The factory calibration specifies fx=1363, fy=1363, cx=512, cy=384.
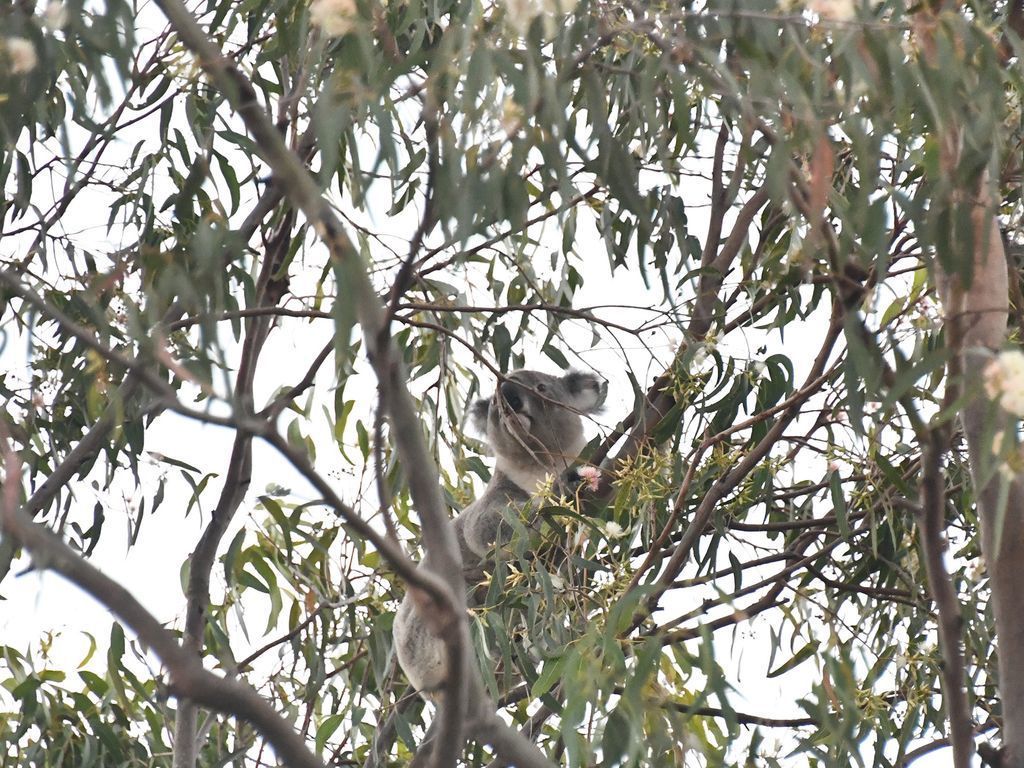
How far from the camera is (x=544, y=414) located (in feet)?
15.6

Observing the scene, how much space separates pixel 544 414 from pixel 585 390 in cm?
23

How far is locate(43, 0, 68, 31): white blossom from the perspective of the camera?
5.59ft

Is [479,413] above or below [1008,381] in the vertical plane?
above

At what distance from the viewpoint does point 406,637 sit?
13.8 feet

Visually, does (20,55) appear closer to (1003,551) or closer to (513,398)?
(1003,551)

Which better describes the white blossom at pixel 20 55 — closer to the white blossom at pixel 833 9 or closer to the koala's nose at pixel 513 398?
the white blossom at pixel 833 9

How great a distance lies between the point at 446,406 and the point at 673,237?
81 centimetres

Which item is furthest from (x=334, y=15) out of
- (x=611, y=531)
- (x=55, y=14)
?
(x=611, y=531)

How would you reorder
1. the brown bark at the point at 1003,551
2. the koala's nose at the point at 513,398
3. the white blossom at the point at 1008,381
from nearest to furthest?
the white blossom at the point at 1008,381 → the brown bark at the point at 1003,551 → the koala's nose at the point at 513,398

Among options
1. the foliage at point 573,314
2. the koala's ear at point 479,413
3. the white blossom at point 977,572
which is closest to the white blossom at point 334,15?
the foliage at point 573,314

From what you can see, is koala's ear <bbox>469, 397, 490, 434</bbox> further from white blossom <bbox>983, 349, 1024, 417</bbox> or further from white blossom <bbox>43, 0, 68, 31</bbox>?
white blossom <bbox>983, 349, 1024, 417</bbox>

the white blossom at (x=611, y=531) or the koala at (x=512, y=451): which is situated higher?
the koala at (x=512, y=451)

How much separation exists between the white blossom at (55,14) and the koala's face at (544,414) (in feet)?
9.23

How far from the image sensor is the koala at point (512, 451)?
415cm
